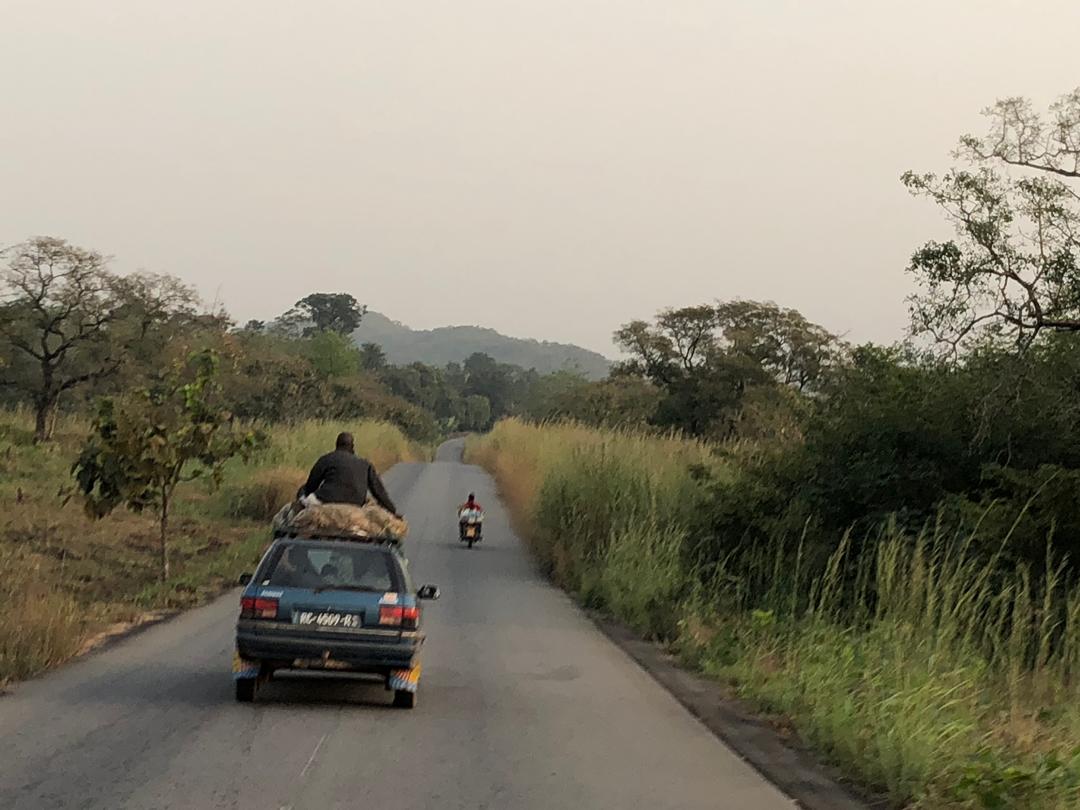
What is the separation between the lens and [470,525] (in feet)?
91.7

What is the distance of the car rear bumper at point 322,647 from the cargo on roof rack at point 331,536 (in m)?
1.02

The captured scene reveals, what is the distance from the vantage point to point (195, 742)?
363 inches

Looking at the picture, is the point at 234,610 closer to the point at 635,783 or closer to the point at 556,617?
the point at 556,617

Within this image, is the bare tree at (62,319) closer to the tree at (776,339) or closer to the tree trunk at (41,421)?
the tree trunk at (41,421)

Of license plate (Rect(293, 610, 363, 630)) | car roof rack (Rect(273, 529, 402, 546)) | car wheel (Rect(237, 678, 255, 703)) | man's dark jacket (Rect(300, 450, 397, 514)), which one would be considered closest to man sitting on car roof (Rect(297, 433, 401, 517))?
man's dark jacket (Rect(300, 450, 397, 514))

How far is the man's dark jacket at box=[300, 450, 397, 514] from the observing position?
12906 mm

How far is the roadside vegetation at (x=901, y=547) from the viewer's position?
9625 mm

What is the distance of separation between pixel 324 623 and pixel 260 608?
0.51 meters

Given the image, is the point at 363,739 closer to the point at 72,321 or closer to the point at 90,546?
the point at 90,546

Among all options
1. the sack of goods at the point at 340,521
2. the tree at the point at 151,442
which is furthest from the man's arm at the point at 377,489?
the tree at the point at 151,442

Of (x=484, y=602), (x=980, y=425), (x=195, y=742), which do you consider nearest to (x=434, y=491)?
(x=484, y=602)

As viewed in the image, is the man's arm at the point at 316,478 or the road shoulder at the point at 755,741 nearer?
the road shoulder at the point at 755,741

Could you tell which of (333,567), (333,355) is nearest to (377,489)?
(333,567)

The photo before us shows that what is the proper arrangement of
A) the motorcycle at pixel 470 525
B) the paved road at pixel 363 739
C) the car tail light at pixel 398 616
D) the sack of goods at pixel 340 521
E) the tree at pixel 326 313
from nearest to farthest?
the paved road at pixel 363 739 < the car tail light at pixel 398 616 < the sack of goods at pixel 340 521 < the motorcycle at pixel 470 525 < the tree at pixel 326 313
